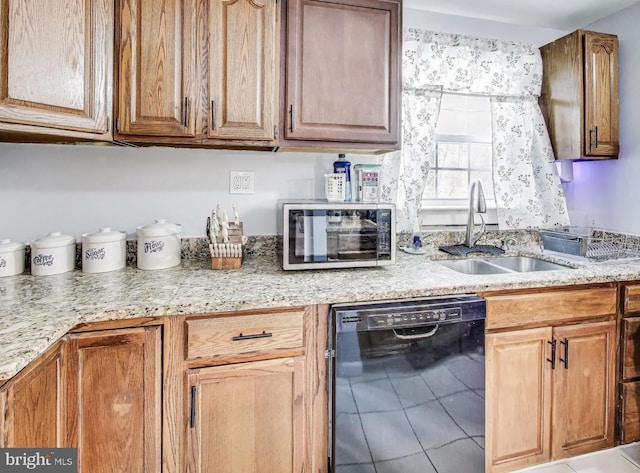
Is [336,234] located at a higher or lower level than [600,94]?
lower

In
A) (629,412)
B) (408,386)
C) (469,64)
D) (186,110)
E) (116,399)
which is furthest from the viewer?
(469,64)

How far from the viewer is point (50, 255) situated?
1479mm

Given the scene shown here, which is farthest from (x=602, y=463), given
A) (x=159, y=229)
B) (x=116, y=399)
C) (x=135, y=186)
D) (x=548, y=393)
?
(x=135, y=186)

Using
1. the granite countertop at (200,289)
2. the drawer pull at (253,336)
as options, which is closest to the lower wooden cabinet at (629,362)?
the granite countertop at (200,289)

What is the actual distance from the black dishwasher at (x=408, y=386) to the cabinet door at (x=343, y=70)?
84cm

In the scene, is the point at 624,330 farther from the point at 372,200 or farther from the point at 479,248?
the point at 372,200

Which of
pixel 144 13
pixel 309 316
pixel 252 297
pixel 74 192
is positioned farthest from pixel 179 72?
pixel 309 316

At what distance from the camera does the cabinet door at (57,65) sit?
3.80ft

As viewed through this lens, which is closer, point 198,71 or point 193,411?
point 193,411

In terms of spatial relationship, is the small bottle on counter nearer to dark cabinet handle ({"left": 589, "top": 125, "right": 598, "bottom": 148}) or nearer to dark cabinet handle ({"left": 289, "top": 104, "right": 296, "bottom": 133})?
dark cabinet handle ({"left": 289, "top": 104, "right": 296, "bottom": 133})

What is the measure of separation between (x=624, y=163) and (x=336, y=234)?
6.43 ft

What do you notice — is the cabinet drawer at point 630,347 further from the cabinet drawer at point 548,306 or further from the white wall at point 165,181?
the white wall at point 165,181

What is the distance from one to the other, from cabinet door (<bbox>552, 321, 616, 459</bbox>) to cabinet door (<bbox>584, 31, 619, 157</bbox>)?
1138 mm

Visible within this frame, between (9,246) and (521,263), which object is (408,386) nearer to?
(521,263)
